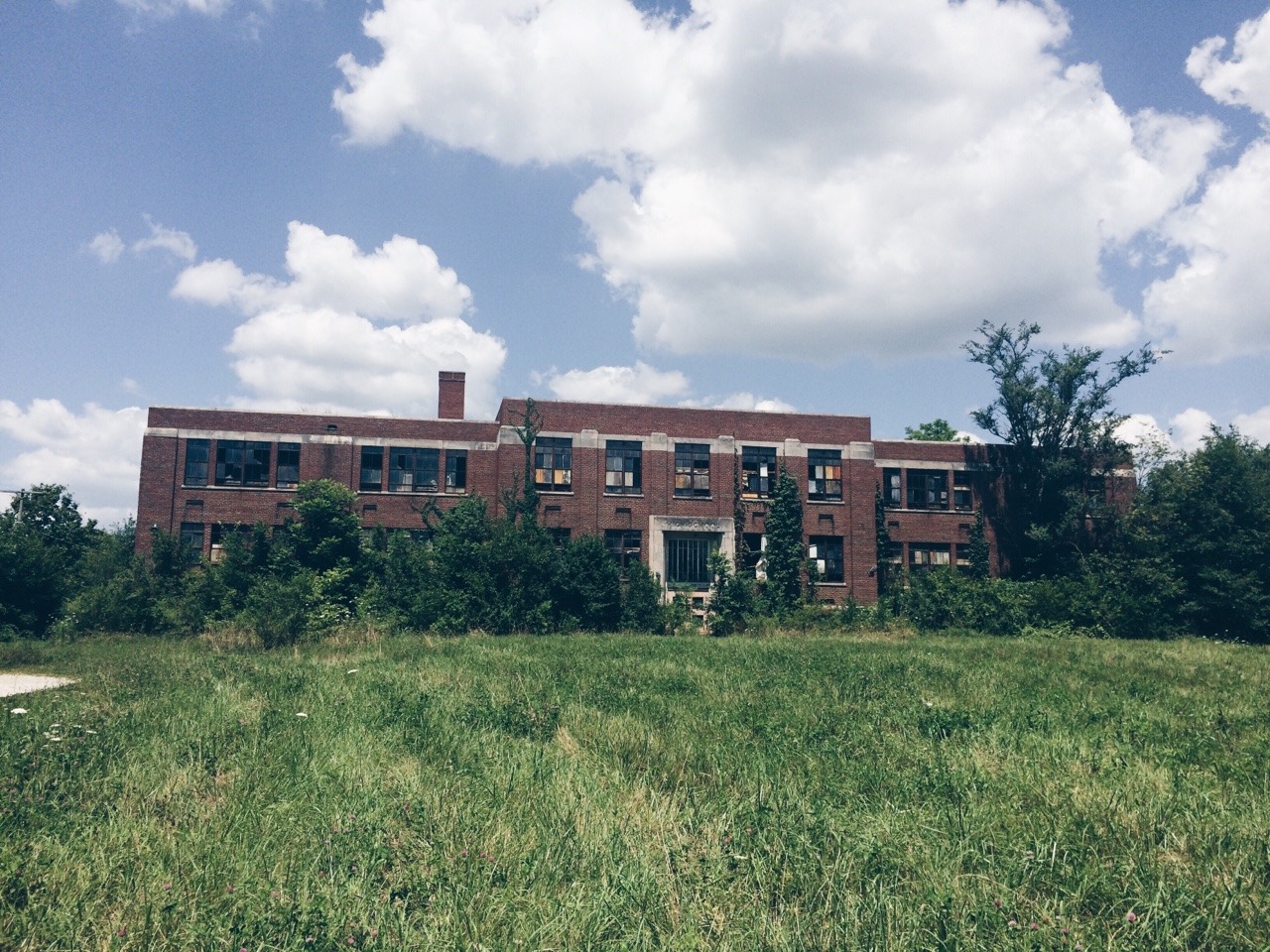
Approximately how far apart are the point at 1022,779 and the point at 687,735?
9.33ft

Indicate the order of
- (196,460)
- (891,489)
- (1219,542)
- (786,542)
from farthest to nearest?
(891,489) < (786,542) < (196,460) < (1219,542)

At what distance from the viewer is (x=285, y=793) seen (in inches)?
205

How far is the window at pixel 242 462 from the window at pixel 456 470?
7141 mm

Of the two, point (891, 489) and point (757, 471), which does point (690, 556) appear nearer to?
point (757, 471)

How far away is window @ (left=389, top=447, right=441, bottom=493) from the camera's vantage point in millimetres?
31016

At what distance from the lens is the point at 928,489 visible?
113 ft

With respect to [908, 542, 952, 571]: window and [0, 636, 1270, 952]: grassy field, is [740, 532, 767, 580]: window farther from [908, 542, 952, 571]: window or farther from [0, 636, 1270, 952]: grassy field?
[0, 636, 1270, 952]: grassy field

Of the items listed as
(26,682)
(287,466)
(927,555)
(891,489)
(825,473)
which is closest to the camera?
(26,682)

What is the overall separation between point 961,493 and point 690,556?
13.3m

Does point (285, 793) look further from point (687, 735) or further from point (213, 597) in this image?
point (213, 597)

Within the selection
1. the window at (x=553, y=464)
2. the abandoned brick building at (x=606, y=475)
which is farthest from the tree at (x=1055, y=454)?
the window at (x=553, y=464)

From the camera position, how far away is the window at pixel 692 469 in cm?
3209

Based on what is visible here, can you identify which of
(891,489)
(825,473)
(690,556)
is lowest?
(690,556)

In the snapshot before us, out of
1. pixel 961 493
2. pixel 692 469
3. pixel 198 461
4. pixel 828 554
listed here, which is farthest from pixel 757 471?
pixel 198 461
